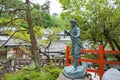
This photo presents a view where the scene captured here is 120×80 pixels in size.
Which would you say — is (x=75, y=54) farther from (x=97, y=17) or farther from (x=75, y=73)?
(x=97, y=17)

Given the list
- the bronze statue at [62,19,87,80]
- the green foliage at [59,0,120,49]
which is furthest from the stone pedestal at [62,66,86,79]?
the green foliage at [59,0,120,49]

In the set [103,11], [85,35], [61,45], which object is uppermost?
[103,11]

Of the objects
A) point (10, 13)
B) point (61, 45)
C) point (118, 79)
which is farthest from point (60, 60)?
point (61, 45)

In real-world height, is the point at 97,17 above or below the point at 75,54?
Result: above

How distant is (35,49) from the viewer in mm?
7492

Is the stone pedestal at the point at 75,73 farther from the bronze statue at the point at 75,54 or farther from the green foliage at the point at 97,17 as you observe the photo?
the green foliage at the point at 97,17

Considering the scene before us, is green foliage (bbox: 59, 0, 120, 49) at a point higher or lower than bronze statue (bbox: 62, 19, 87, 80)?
higher

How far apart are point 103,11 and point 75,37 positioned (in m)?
2.52

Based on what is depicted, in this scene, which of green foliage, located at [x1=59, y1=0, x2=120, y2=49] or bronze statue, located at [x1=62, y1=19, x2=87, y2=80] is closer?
bronze statue, located at [x1=62, y1=19, x2=87, y2=80]

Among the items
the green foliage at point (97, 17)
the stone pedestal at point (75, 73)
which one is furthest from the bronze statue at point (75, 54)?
the green foliage at point (97, 17)

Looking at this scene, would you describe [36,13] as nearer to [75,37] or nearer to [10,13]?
[10,13]

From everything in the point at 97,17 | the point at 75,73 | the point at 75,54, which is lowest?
the point at 75,73

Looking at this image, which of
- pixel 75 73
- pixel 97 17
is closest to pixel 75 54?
pixel 75 73

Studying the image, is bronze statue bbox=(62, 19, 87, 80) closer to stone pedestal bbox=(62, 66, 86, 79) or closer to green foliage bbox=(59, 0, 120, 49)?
stone pedestal bbox=(62, 66, 86, 79)
